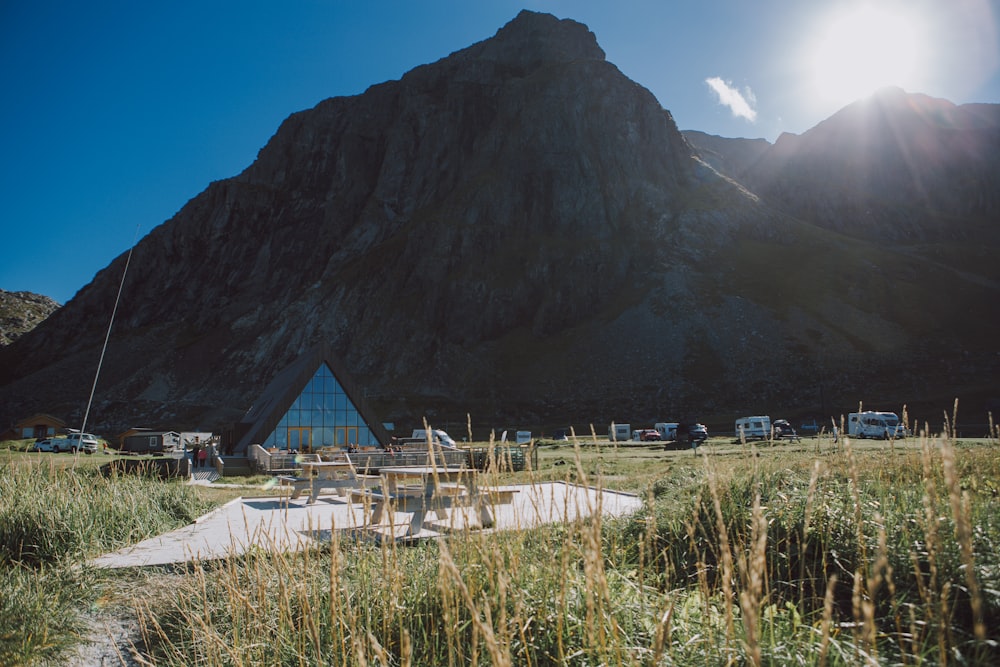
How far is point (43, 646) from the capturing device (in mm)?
3818

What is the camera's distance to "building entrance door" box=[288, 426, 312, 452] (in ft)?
85.3

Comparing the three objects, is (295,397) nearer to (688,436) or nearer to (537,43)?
(688,436)

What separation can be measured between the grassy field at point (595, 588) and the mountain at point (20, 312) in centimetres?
16800

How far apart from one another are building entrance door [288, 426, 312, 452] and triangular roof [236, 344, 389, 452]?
822 mm

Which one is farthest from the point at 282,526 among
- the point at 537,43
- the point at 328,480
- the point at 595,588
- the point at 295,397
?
the point at 537,43

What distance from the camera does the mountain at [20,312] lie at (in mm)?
145625

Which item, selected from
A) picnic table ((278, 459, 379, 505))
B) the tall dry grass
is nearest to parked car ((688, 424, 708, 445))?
picnic table ((278, 459, 379, 505))

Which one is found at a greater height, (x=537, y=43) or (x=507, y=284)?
(x=537, y=43)

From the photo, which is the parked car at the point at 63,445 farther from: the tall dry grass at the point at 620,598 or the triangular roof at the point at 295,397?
the tall dry grass at the point at 620,598

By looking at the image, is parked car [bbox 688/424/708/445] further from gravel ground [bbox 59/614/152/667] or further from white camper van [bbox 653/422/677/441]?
gravel ground [bbox 59/614/152/667]

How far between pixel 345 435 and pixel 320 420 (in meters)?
1.34

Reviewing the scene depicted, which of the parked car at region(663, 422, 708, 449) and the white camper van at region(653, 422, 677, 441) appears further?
the white camper van at region(653, 422, 677, 441)

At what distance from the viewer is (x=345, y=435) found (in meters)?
27.1

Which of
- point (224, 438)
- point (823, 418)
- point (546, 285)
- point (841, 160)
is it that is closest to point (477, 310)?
point (546, 285)
